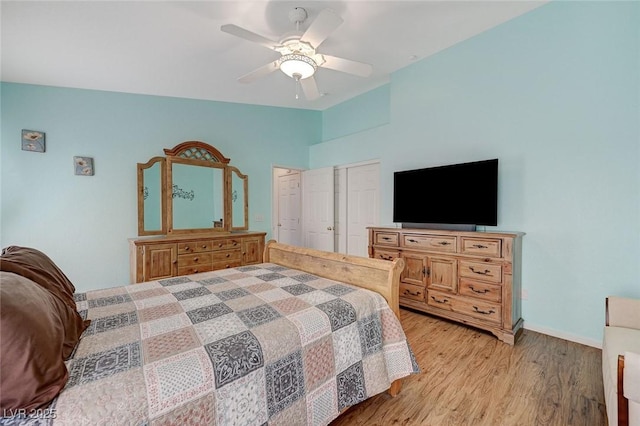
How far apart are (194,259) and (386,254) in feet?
8.29

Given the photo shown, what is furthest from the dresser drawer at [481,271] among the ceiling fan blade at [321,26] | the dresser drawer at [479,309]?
the ceiling fan blade at [321,26]

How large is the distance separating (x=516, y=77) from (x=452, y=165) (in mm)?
1038

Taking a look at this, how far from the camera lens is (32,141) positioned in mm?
3133

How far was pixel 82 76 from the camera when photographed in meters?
3.13

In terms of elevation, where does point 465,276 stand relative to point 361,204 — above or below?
below

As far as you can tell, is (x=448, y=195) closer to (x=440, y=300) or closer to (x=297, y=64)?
(x=440, y=300)

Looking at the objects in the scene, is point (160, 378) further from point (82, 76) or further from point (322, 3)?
point (82, 76)

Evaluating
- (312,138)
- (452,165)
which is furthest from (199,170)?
(452,165)

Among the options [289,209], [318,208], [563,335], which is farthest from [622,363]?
[289,209]

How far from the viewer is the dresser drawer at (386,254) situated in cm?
338

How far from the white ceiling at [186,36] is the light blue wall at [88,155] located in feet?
0.73

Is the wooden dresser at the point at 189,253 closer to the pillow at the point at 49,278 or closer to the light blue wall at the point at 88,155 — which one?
the light blue wall at the point at 88,155

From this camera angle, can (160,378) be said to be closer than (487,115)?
Yes

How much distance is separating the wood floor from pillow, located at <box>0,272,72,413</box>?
1.38m
